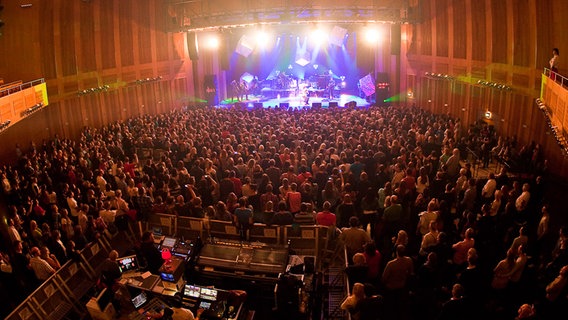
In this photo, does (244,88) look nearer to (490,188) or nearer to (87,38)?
(87,38)

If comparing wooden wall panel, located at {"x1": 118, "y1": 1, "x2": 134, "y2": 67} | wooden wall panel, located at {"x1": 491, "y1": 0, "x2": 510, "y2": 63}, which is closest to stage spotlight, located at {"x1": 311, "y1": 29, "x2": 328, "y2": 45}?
wooden wall panel, located at {"x1": 118, "y1": 1, "x2": 134, "y2": 67}

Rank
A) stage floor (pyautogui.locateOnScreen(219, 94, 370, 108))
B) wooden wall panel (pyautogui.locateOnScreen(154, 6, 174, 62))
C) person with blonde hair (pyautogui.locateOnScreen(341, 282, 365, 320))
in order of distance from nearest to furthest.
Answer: person with blonde hair (pyautogui.locateOnScreen(341, 282, 365, 320)) < wooden wall panel (pyautogui.locateOnScreen(154, 6, 174, 62)) < stage floor (pyautogui.locateOnScreen(219, 94, 370, 108))

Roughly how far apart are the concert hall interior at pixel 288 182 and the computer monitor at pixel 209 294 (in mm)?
59

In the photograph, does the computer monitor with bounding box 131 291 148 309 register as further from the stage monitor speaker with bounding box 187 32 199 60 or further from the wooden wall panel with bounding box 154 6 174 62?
the stage monitor speaker with bounding box 187 32 199 60

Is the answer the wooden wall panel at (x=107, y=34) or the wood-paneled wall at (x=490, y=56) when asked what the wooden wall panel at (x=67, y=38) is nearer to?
the wooden wall panel at (x=107, y=34)

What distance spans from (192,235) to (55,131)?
484 inches

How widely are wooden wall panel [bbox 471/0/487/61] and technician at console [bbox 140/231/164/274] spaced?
14.3 meters

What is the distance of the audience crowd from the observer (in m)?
6.17

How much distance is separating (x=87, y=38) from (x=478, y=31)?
16.6 m

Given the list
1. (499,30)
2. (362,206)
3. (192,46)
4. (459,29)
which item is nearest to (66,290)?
(362,206)

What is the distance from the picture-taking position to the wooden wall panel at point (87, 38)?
19.2m

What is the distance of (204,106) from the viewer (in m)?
27.7

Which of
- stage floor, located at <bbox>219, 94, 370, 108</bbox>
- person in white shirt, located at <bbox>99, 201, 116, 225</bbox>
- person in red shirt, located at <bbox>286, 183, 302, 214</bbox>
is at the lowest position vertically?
person in white shirt, located at <bbox>99, 201, 116, 225</bbox>

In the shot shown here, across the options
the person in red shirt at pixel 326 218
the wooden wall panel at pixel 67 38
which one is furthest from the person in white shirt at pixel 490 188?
the wooden wall panel at pixel 67 38
